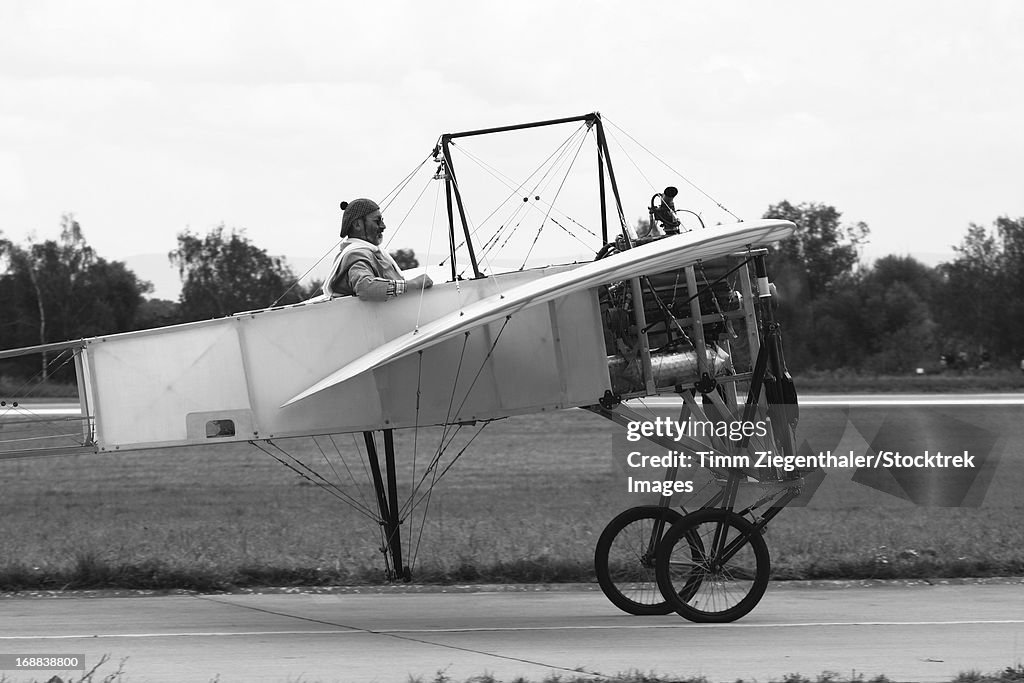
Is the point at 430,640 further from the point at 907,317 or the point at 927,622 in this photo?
the point at 907,317

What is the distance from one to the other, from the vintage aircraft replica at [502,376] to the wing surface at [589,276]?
1.37 feet

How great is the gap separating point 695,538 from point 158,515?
969 cm

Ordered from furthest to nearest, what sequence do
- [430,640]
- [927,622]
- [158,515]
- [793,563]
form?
[158,515], [793,563], [927,622], [430,640]

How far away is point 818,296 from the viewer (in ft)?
107

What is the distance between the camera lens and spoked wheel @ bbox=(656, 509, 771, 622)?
30.8 feet

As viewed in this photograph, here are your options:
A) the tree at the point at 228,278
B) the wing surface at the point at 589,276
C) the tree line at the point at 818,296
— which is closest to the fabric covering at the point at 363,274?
the wing surface at the point at 589,276

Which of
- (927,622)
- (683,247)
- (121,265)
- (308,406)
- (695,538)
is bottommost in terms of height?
(927,622)

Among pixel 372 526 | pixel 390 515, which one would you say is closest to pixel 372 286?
pixel 390 515

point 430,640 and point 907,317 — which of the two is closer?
point 430,640

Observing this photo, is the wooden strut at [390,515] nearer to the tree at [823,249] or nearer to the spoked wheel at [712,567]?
the spoked wheel at [712,567]

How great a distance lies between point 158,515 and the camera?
54.7 feet

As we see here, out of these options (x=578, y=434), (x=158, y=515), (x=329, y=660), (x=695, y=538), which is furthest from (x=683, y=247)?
(x=578, y=434)

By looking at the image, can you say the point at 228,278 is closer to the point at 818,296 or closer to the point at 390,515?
the point at 818,296

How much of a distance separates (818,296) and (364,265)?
82.6ft
